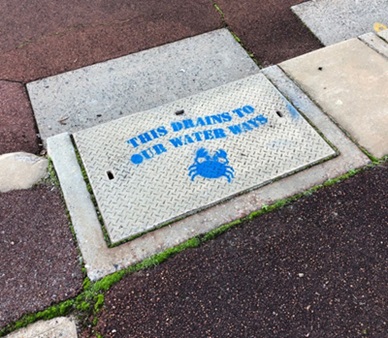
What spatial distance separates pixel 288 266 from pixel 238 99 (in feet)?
4.52

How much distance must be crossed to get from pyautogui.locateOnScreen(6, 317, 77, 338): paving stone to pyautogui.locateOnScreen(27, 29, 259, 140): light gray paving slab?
1522mm

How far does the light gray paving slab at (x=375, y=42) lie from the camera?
3805 mm

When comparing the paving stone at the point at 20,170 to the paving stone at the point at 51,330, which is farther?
the paving stone at the point at 20,170

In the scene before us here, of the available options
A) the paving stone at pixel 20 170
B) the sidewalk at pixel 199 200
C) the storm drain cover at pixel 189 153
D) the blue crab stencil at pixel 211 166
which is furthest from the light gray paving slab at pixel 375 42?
the paving stone at pixel 20 170

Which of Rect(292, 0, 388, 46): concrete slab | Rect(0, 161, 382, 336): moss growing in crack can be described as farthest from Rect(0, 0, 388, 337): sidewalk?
Rect(292, 0, 388, 46): concrete slab

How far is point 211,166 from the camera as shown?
3.01 m

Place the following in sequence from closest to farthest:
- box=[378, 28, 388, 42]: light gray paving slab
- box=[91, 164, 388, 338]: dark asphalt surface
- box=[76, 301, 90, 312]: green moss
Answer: box=[91, 164, 388, 338]: dark asphalt surface, box=[76, 301, 90, 312]: green moss, box=[378, 28, 388, 42]: light gray paving slab

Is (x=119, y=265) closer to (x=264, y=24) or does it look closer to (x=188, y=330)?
(x=188, y=330)

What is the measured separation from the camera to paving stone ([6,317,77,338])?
2.35m

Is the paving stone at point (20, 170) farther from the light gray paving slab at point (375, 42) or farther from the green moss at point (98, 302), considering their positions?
the light gray paving slab at point (375, 42)

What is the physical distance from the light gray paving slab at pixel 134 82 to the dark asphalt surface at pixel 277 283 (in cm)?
145

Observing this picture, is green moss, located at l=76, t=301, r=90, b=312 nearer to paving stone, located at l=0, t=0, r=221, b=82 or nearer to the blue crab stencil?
the blue crab stencil

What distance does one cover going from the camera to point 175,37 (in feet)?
14.0

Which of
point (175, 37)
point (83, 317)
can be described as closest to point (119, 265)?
point (83, 317)
